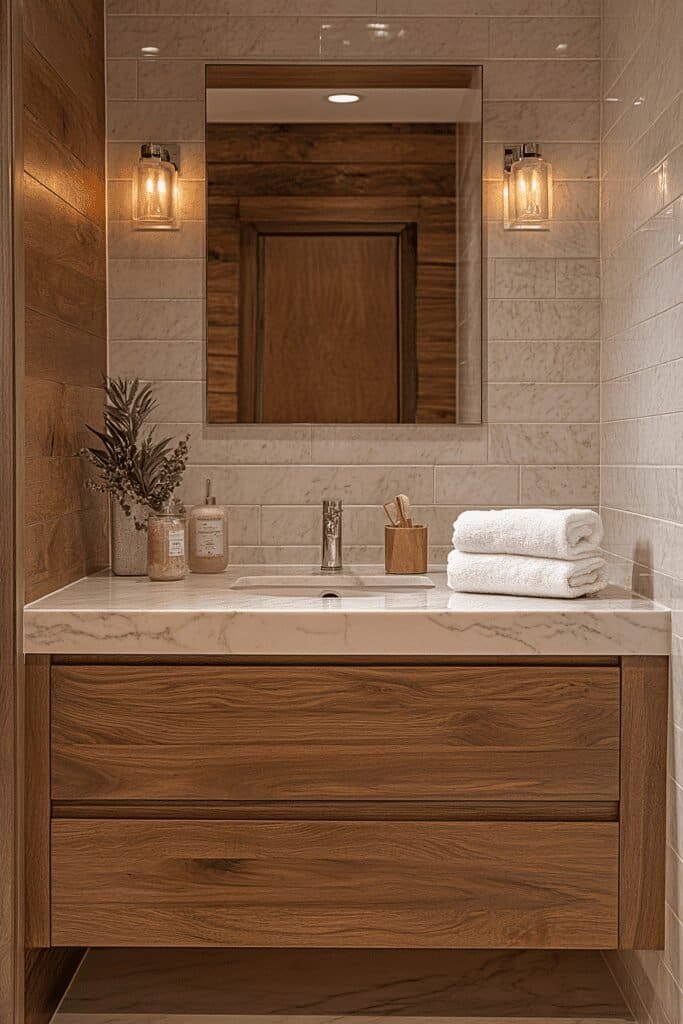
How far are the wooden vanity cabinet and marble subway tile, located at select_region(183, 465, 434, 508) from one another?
2.26 ft

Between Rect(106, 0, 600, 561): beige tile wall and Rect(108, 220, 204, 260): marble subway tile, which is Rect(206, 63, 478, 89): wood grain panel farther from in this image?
Rect(108, 220, 204, 260): marble subway tile

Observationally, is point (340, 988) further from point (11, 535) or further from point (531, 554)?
point (11, 535)

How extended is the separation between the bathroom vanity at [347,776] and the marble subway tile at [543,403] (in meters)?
0.71

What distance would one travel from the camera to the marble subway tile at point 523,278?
2.45 meters

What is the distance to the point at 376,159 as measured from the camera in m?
2.43

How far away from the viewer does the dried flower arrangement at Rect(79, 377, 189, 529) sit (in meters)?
2.28

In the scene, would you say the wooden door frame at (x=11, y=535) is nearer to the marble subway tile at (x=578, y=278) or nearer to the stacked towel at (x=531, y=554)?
the stacked towel at (x=531, y=554)

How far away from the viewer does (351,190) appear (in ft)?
7.99

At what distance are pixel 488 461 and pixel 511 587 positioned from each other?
543 mm

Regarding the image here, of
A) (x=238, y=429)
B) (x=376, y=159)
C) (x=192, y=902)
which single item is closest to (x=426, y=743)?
(x=192, y=902)

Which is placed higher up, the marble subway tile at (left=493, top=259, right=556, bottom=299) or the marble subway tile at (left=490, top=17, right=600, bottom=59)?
the marble subway tile at (left=490, top=17, right=600, bottom=59)

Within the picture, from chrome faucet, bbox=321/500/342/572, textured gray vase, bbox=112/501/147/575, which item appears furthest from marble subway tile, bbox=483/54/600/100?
textured gray vase, bbox=112/501/147/575

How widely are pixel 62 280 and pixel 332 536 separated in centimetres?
76

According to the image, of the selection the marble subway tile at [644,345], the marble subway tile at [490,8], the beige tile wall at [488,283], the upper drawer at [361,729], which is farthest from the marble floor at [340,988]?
the marble subway tile at [490,8]
